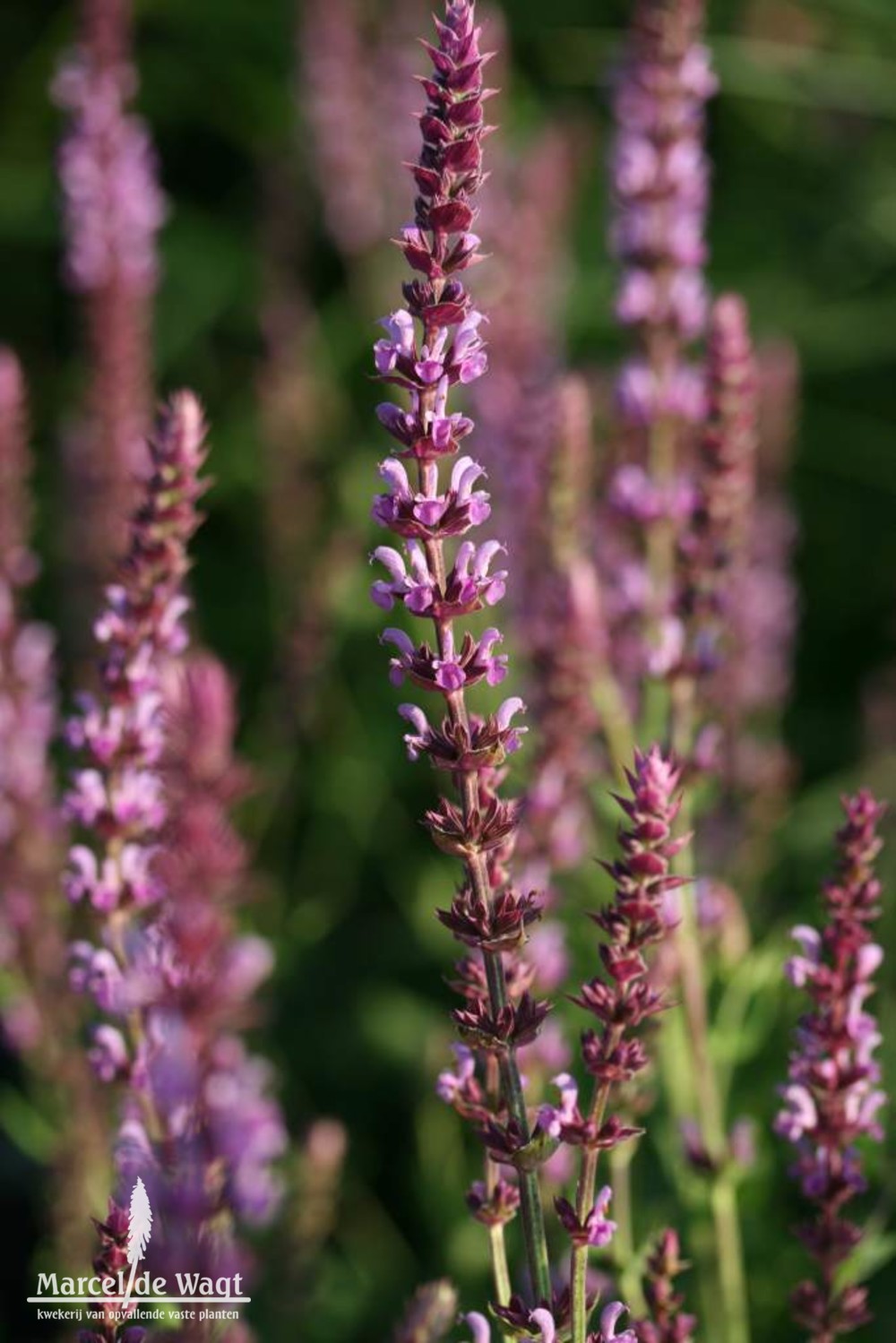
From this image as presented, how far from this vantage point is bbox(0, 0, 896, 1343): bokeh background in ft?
9.68

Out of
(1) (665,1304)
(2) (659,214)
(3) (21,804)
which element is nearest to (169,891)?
(1) (665,1304)

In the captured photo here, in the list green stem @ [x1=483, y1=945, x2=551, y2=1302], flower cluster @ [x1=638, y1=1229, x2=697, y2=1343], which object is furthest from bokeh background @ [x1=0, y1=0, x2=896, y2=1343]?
green stem @ [x1=483, y1=945, x2=551, y2=1302]

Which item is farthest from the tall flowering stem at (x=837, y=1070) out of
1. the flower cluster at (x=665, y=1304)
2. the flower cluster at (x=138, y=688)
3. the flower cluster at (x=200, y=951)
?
the flower cluster at (x=138, y=688)

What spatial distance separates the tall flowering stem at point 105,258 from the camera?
126 inches

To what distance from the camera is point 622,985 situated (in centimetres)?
129

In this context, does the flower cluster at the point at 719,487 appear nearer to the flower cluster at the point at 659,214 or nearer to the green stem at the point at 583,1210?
the flower cluster at the point at 659,214

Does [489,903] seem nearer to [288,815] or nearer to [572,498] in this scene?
[572,498]

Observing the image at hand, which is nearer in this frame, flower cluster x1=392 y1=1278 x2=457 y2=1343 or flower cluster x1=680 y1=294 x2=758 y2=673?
flower cluster x1=392 y1=1278 x2=457 y2=1343

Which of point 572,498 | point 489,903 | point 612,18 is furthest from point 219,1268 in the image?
point 612,18

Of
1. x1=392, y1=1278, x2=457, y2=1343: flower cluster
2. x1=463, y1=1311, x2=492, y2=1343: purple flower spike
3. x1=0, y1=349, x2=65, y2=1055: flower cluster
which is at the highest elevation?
x1=0, y1=349, x2=65, y2=1055: flower cluster

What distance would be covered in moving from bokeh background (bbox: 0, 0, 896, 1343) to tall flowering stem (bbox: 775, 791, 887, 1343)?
0.35 metres

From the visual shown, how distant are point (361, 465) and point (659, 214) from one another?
1.72 m

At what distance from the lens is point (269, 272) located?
4.34 metres

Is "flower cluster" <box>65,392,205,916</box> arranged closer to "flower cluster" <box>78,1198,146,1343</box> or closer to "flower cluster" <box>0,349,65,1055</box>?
"flower cluster" <box>78,1198,146,1343</box>
